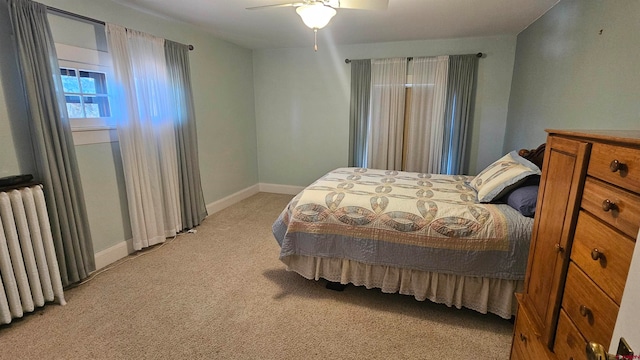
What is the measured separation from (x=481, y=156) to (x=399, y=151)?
1.10 metres

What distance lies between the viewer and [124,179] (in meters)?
2.78

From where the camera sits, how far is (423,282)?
2.05 m

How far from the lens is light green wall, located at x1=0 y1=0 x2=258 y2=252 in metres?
2.02

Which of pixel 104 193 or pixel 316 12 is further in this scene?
pixel 104 193

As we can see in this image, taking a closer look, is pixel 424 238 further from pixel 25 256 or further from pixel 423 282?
pixel 25 256

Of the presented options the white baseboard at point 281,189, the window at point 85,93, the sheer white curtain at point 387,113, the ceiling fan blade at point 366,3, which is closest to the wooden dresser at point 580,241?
the ceiling fan blade at point 366,3

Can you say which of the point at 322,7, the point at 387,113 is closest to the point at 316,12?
the point at 322,7

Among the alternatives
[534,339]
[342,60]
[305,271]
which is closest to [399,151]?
[342,60]

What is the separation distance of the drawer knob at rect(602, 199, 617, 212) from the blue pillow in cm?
116

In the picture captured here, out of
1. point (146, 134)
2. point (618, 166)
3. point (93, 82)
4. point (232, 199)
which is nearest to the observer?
point (618, 166)

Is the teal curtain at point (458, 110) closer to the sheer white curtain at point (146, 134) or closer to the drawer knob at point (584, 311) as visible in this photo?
the drawer knob at point (584, 311)

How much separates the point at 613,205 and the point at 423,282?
4.67 ft

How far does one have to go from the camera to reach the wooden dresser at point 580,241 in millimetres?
765

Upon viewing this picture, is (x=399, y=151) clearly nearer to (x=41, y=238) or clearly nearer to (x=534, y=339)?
(x=534, y=339)
